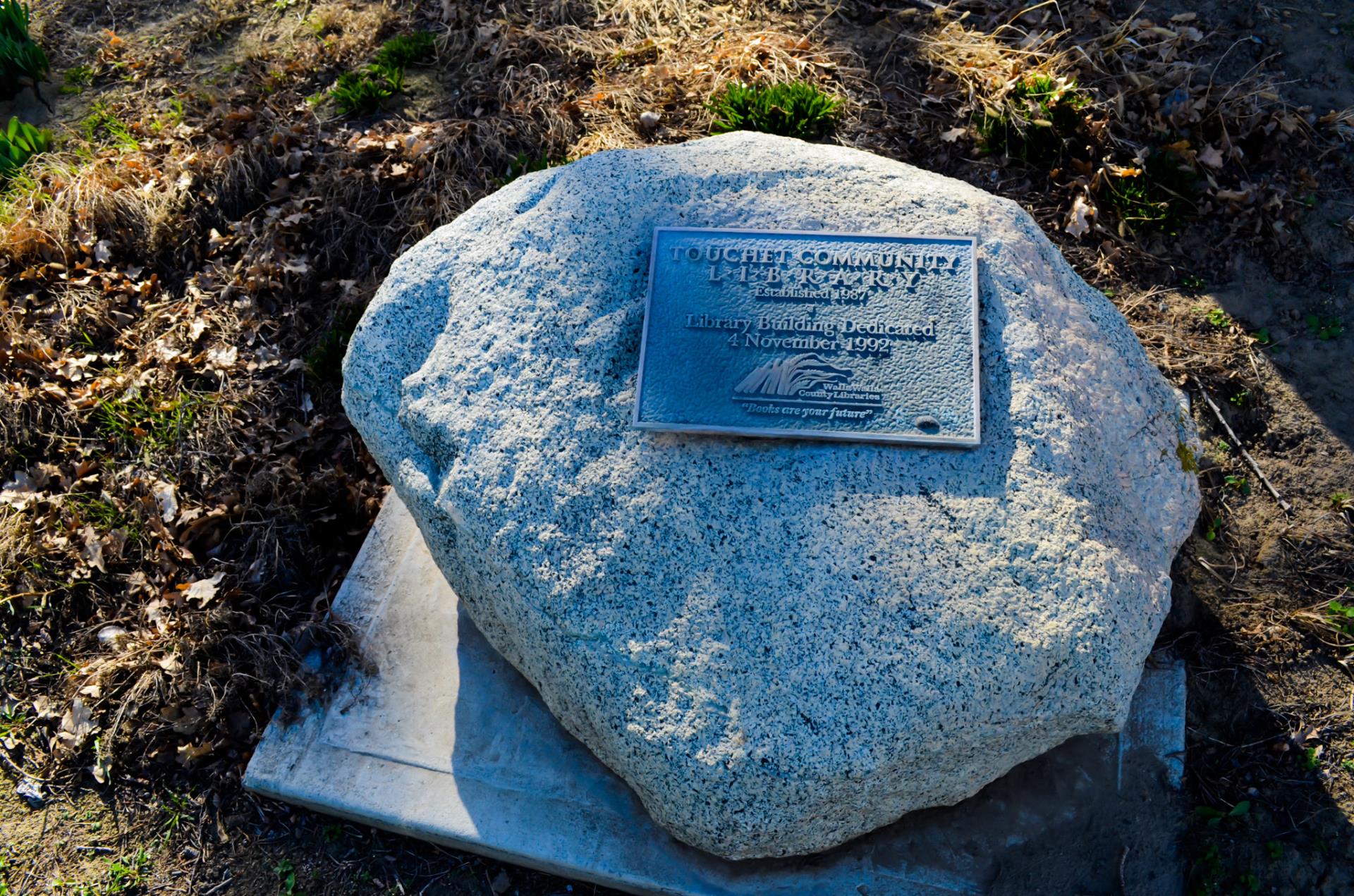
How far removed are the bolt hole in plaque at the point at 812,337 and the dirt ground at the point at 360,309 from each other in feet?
5.00

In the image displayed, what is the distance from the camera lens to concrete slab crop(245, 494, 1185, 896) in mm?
2789

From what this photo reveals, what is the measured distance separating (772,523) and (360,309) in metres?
2.70

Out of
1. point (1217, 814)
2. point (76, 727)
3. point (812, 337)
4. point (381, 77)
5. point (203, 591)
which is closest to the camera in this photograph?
point (812, 337)

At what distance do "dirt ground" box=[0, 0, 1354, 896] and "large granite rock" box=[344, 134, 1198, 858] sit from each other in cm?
87

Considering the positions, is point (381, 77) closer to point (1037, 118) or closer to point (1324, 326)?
point (1037, 118)

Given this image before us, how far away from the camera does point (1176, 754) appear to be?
2.99 m

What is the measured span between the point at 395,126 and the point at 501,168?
2.53 feet

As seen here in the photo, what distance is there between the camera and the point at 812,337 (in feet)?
9.00

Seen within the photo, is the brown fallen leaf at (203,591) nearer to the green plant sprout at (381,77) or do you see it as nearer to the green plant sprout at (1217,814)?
the green plant sprout at (381,77)

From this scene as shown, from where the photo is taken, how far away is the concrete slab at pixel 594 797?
2789 millimetres

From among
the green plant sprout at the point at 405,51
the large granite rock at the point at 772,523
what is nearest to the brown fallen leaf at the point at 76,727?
the large granite rock at the point at 772,523

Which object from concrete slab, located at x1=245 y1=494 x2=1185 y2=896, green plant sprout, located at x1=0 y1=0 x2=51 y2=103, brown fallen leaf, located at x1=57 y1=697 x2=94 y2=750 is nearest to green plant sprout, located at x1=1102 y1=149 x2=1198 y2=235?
concrete slab, located at x1=245 y1=494 x2=1185 y2=896

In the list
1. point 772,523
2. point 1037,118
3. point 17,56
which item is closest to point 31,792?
point 772,523

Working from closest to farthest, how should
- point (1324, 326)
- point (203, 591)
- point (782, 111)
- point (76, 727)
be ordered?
point (76, 727)
point (203, 591)
point (1324, 326)
point (782, 111)
